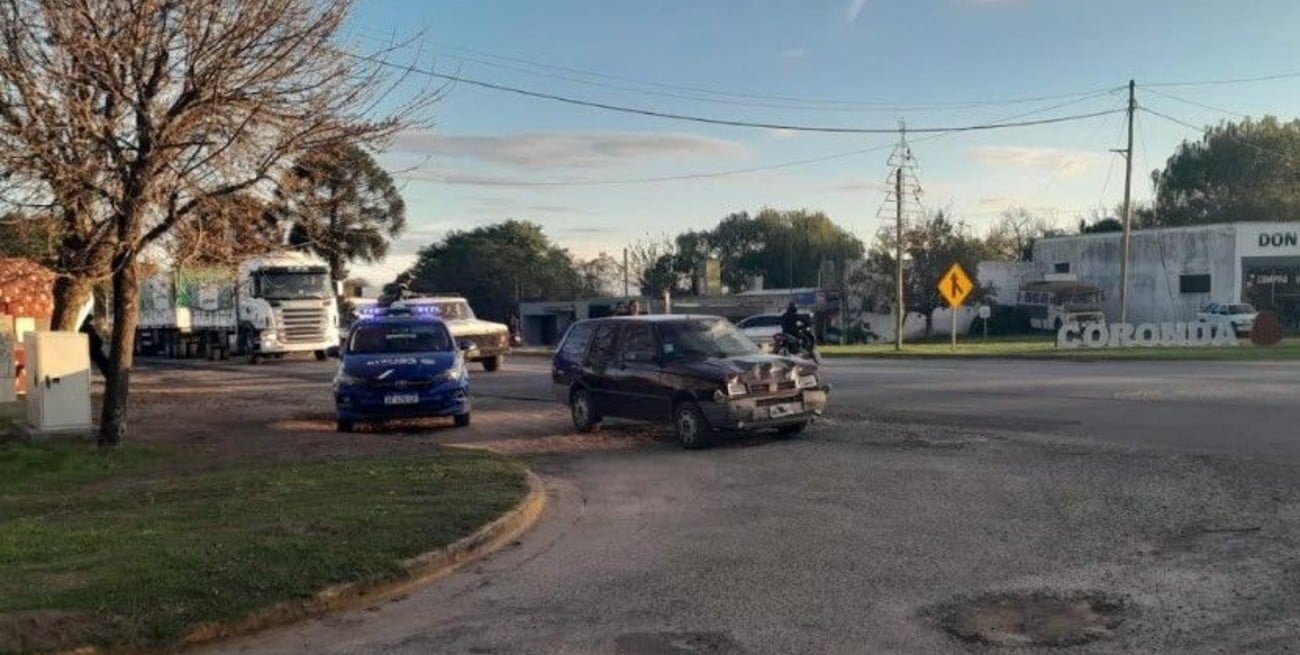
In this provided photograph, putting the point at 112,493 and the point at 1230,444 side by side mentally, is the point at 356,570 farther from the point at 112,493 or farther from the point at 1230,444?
the point at 1230,444

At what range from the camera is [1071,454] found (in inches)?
476

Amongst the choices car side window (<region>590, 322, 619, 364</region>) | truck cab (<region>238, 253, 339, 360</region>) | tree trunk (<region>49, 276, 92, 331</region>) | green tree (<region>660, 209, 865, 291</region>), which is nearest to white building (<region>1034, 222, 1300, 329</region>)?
green tree (<region>660, 209, 865, 291</region>)

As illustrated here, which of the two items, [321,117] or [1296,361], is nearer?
[321,117]

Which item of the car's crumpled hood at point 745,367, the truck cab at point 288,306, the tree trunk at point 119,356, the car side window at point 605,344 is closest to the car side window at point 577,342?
the car side window at point 605,344

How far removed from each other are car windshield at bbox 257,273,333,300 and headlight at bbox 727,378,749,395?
86.9 feet

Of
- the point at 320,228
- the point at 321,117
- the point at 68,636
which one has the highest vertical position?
the point at 321,117

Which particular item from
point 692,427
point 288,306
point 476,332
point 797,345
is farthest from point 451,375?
point 288,306

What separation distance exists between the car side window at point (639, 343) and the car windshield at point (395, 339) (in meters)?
3.72

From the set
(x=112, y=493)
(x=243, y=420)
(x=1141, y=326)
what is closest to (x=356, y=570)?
(x=112, y=493)

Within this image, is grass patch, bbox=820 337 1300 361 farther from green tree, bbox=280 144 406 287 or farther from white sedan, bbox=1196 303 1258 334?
green tree, bbox=280 144 406 287

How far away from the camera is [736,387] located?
13.4m

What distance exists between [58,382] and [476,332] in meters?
15.5

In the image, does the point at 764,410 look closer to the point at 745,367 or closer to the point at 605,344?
the point at 745,367

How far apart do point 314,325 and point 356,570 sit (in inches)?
1238
